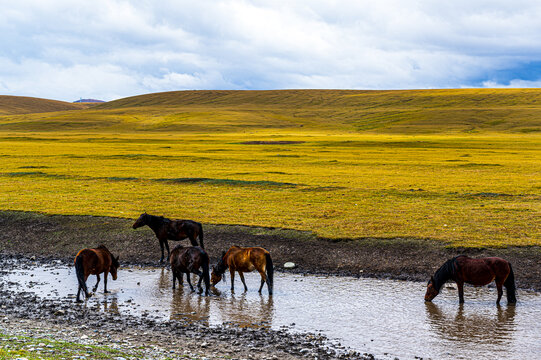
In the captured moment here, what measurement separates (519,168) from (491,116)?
140 metres

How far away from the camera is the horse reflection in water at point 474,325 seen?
12445mm

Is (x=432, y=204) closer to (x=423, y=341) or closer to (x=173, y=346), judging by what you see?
(x=423, y=341)

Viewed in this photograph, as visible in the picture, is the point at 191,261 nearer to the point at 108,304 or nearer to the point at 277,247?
the point at 108,304

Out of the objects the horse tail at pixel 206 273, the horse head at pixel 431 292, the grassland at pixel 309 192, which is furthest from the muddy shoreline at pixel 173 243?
the horse head at pixel 431 292

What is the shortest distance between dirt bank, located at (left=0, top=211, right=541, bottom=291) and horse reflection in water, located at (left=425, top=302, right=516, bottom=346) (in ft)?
10.2

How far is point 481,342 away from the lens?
12.2 meters

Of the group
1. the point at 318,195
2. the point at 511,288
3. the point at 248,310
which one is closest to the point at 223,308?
the point at 248,310

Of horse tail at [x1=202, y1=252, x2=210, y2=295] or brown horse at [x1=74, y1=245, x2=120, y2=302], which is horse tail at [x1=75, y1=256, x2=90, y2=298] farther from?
horse tail at [x1=202, y1=252, x2=210, y2=295]

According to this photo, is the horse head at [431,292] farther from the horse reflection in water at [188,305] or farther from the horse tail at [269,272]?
the horse reflection in water at [188,305]

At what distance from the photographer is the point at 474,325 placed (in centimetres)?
1337

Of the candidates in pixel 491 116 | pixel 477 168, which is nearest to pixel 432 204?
pixel 477 168

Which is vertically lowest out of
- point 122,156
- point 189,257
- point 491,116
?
point 189,257

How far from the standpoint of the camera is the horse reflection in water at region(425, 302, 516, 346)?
40.8 ft

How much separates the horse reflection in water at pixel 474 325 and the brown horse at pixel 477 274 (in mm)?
477
